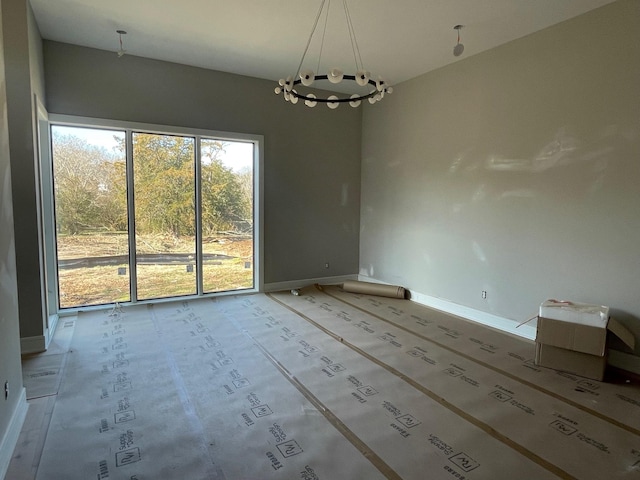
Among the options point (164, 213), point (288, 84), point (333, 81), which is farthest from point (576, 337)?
point (164, 213)

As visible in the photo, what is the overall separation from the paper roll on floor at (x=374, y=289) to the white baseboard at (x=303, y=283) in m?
0.36

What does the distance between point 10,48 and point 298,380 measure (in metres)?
3.81

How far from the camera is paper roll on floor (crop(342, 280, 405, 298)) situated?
557 centimetres

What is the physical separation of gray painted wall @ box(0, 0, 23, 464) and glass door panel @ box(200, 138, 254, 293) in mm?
2914

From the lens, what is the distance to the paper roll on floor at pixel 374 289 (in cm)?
557

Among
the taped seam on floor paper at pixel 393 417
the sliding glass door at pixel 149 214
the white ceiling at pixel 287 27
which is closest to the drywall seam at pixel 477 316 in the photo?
the taped seam on floor paper at pixel 393 417

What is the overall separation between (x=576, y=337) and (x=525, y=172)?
1.78 metres

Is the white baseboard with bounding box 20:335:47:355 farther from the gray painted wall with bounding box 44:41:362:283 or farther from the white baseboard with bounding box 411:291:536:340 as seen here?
the white baseboard with bounding box 411:291:536:340

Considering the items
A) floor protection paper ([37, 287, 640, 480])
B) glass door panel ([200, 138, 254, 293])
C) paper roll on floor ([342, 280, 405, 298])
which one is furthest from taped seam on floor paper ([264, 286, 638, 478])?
glass door panel ([200, 138, 254, 293])

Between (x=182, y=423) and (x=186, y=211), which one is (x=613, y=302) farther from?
(x=186, y=211)

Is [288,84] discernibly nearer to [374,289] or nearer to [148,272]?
[148,272]

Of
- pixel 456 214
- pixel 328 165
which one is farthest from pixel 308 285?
pixel 456 214

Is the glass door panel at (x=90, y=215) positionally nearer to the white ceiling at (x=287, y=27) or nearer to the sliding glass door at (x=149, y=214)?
the sliding glass door at (x=149, y=214)

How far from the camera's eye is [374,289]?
575cm
